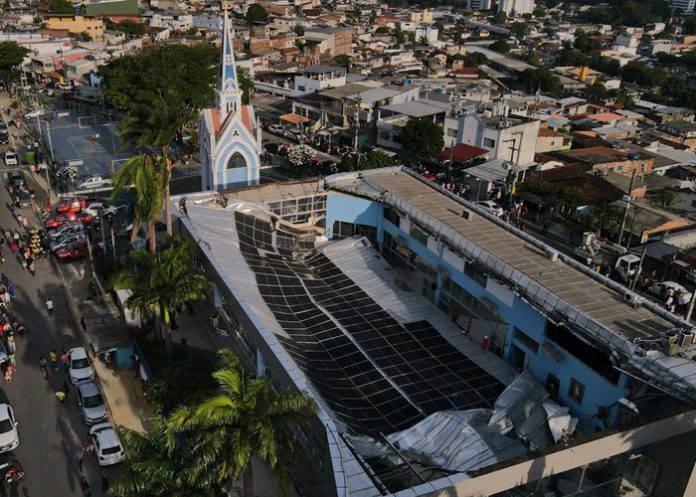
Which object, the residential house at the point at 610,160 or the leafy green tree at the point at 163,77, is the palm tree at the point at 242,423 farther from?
the residential house at the point at 610,160

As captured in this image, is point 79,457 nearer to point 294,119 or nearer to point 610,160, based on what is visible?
point 610,160

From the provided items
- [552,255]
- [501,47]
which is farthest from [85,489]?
[501,47]

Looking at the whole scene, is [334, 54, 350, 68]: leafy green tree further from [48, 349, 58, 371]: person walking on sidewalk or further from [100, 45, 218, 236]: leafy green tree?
[48, 349, 58, 371]: person walking on sidewalk

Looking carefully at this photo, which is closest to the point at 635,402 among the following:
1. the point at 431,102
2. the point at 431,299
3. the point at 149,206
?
the point at 431,299

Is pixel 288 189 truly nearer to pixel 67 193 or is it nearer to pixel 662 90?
pixel 67 193

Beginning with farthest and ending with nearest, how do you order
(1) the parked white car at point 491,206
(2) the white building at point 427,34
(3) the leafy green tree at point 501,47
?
(2) the white building at point 427,34
(3) the leafy green tree at point 501,47
(1) the parked white car at point 491,206

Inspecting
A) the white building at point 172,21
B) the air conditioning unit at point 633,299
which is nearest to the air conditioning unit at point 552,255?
the air conditioning unit at point 633,299
